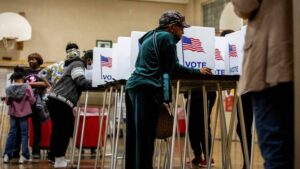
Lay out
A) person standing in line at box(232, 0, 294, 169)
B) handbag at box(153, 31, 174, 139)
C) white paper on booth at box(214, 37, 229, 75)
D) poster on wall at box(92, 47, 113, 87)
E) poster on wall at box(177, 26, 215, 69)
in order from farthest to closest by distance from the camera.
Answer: poster on wall at box(92, 47, 113, 87) < white paper on booth at box(214, 37, 229, 75) < poster on wall at box(177, 26, 215, 69) < handbag at box(153, 31, 174, 139) < person standing in line at box(232, 0, 294, 169)

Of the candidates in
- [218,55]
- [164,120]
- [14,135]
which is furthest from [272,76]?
[14,135]

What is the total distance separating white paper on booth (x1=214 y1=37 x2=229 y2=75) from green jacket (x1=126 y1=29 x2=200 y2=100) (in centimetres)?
84

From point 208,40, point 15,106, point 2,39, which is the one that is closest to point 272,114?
point 208,40

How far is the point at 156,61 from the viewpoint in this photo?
3.00m

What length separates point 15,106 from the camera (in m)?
5.50

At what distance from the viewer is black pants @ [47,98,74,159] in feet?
16.3

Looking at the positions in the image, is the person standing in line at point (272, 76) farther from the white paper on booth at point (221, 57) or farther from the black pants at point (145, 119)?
the white paper on booth at point (221, 57)

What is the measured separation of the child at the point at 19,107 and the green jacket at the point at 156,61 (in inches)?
109

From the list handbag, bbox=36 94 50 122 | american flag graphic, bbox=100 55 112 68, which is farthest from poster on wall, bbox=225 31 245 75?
handbag, bbox=36 94 50 122

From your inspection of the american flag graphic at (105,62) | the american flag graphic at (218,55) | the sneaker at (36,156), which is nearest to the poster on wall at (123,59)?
the american flag graphic at (105,62)

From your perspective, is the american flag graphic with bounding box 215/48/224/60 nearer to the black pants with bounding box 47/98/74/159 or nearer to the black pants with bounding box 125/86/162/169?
the black pants with bounding box 125/86/162/169

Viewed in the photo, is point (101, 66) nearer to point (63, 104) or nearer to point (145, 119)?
point (63, 104)

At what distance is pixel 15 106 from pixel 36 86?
1.76 ft

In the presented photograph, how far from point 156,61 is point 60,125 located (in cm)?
232
